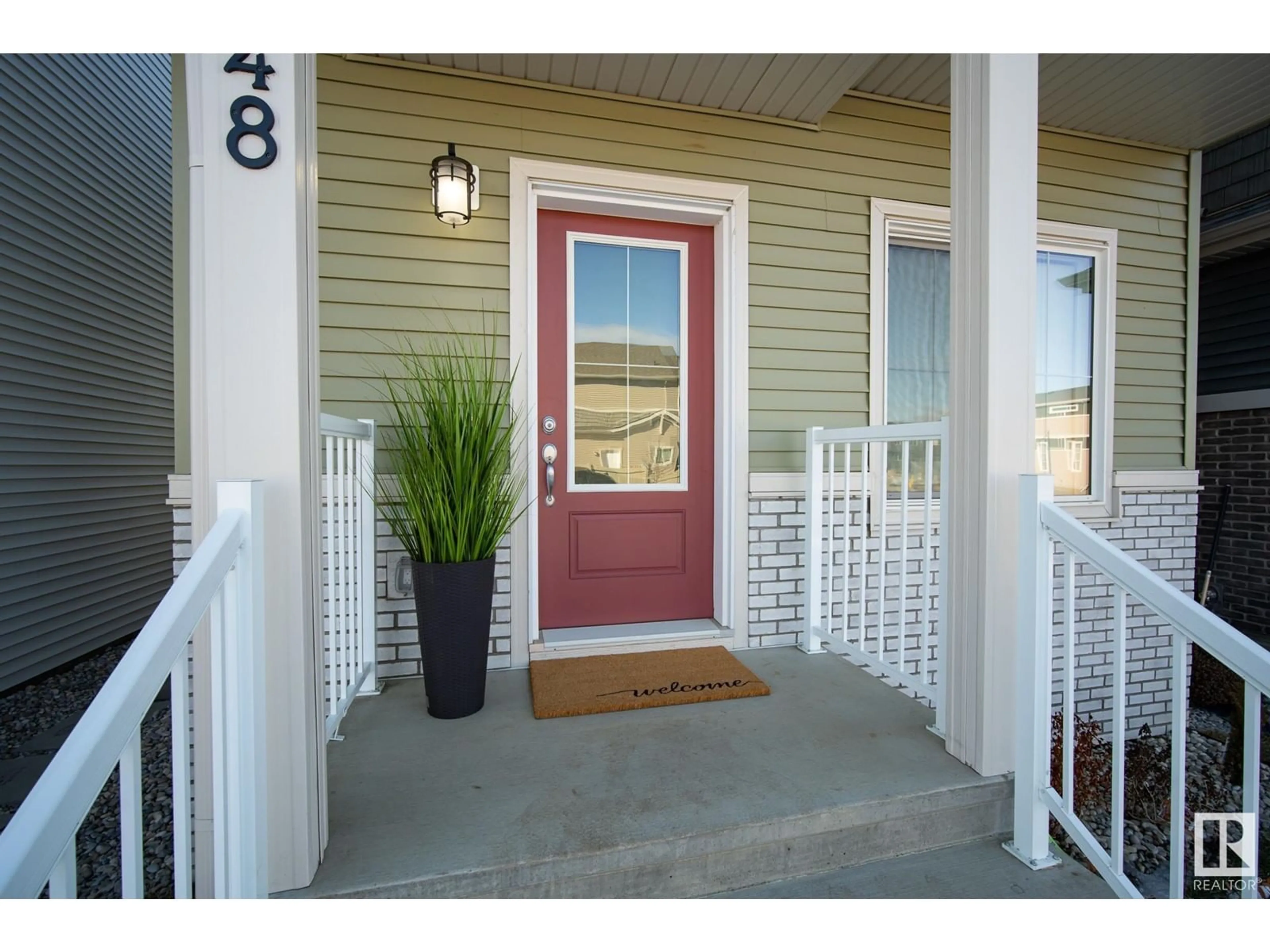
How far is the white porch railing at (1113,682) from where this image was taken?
1.17 meters

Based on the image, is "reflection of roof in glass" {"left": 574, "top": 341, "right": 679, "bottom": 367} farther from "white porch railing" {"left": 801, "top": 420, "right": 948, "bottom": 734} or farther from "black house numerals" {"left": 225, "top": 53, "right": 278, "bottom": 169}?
"black house numerals" {"left": 225, "top": 53, "right": 278, "bottom": 169}

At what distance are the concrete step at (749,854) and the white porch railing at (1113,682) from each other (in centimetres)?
13

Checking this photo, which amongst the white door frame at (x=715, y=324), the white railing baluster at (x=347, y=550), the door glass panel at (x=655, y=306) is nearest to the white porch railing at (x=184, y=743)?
the white railing baluster at (x=347, y=550)

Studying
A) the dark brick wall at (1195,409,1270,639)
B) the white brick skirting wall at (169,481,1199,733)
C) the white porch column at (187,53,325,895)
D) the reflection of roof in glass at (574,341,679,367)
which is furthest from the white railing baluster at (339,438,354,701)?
the dark brick wall at (1195,409,1270,639)

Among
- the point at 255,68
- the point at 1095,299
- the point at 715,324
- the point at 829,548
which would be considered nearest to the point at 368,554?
the point at 255,68

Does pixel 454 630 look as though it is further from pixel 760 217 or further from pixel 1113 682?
pixel 760 217

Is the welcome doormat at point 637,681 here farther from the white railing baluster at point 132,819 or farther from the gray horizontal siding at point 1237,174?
the gray horizontal siding at point 1237,174

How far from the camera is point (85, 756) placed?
0.76 meters

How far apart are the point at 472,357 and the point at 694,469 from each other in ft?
3.79

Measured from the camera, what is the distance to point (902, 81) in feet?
9.70
